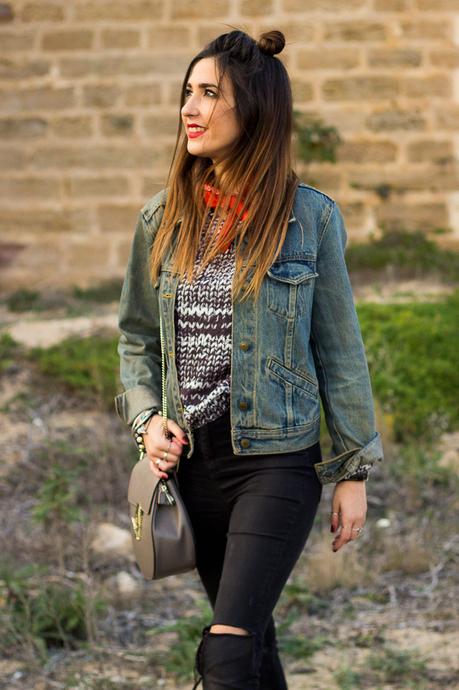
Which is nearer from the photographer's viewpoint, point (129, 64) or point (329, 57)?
point (329, 57)

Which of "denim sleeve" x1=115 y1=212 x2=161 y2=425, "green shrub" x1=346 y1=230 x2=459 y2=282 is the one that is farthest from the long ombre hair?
"green shrub" x1=346 y1=230 x2=459 y2=282

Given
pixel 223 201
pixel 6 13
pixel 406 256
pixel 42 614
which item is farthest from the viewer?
pixel 6 13

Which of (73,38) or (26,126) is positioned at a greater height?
(73,38)

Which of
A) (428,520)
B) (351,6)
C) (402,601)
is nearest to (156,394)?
(402,601)

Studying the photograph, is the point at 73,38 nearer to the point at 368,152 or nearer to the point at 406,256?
the point at 368,152

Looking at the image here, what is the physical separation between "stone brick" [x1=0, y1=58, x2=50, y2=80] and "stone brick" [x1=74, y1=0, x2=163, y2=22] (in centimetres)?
50

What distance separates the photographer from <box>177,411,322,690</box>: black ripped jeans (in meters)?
2.48

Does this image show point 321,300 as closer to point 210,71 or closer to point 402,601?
point 210,71

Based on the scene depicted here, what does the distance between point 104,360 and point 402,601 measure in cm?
288

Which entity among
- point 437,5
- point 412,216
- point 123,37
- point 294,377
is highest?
point 437,5

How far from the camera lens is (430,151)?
9156 mm

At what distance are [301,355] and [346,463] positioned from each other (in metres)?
0.27

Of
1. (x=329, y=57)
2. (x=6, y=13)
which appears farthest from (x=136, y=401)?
(x=6, y=13)

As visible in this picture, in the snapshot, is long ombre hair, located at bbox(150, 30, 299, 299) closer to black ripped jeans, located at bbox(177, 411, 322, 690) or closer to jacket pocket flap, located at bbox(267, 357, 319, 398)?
jacket pocket flap, located at bbox(267, 357, 319, 398)
